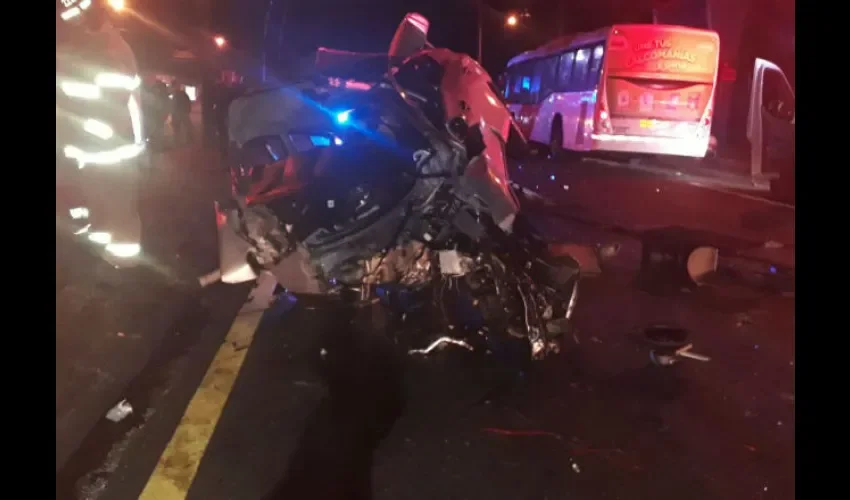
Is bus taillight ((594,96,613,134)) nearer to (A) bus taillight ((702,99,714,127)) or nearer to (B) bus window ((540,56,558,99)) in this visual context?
(A) bus taillight ((702,99,714,127))

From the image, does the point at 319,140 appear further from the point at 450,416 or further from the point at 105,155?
the point at 450,416

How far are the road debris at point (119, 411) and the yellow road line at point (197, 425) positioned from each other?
1.08 ft

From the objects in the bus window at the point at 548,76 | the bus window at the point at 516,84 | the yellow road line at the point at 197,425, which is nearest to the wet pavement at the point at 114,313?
the yellow road line at the point at 197,425

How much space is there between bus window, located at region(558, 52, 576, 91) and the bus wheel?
89 centimetres

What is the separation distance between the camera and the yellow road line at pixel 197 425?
3.09 meters

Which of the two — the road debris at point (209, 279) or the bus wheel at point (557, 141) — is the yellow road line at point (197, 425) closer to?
the road debris at point (209, 279)

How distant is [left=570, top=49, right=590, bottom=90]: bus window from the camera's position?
51.1 ft

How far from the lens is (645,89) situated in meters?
14.8

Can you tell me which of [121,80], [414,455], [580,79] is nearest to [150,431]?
[414,455]

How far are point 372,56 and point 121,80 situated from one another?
2616 mm

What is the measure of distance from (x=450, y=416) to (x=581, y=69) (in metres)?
13.6

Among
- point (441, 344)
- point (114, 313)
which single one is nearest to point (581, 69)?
point (441, 344)

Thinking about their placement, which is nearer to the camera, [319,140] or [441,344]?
[441,344]

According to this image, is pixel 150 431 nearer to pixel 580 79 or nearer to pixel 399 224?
pixel 399 224
